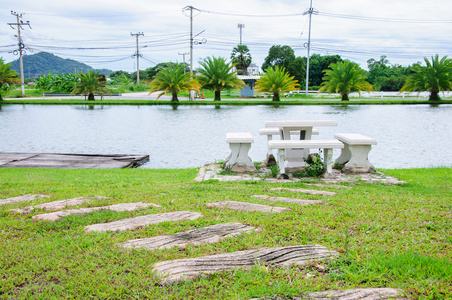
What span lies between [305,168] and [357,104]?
81.6ft

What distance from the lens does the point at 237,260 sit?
8.57ft

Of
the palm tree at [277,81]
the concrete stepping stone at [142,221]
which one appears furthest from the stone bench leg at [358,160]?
the palm tree at [277,81]

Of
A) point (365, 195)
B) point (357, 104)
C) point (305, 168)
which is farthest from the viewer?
point (357, 104)

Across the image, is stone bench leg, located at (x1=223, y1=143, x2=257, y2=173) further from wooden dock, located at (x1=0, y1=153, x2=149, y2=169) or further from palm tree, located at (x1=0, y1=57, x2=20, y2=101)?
palm tree, located at (x1=0, y1=57, x2=20, y2=101)

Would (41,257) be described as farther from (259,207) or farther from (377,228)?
(377,228)

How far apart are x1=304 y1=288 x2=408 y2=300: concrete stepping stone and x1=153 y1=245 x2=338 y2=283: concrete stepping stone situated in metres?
0.38

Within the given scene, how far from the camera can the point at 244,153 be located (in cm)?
709

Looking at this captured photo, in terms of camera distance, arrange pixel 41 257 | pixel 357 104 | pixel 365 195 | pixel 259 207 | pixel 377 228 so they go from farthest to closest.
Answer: pixel 357 104, pixel 365 195, pixel 259 207, pixel 377 228, pixel 41 257

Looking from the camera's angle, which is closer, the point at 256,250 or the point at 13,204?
the point at 256,250

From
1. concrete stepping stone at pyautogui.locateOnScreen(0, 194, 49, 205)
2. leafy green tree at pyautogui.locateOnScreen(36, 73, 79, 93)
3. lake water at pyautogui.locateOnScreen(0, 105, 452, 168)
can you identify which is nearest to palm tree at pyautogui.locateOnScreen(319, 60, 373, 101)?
lake water at pyautogui.locateOnScreen(0, 105, 452, 168)

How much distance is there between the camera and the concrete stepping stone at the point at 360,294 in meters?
2.15

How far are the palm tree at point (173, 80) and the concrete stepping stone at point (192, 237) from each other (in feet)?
88.7

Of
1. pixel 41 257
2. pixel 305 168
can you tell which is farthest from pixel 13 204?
A: pixel 305 168

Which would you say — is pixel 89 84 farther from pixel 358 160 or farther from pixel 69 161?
pixel 358 160
